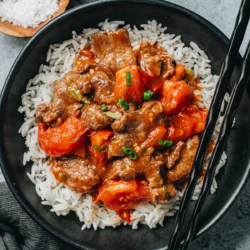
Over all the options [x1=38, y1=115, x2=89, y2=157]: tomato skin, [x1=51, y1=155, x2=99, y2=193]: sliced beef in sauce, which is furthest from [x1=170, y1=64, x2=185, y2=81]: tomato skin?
[x1=51, y1=155, x2=99, y2=193]: sliced beef in sauce

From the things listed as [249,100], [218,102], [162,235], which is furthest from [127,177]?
[249,100]

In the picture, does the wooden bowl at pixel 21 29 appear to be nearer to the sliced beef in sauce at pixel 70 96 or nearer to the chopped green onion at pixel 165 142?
the sliced beef in sauce at pixel 70 96

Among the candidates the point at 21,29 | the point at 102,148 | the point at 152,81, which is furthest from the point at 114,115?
the point at 21,29

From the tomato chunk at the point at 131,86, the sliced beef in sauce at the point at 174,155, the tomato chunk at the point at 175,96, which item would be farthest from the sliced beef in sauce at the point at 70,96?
the sliced beef in sauce at the point at 174,155

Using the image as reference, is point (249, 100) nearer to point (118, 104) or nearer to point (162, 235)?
point (118, 104)

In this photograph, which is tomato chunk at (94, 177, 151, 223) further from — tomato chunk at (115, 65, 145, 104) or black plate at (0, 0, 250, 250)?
tomato chunk at (115, 65, 145, 104)
